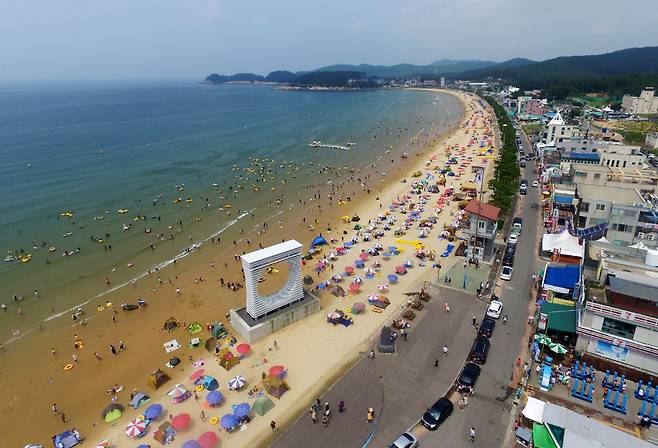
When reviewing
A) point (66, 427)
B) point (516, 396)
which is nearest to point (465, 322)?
point (516, 396)

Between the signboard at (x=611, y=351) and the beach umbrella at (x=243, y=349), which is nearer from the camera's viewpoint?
the signboard at (x=611, y=351)

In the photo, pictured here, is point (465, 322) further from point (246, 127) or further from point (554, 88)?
point (554, 88)

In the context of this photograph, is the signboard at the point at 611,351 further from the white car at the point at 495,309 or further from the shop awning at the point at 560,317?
the white car at the point at 495,309

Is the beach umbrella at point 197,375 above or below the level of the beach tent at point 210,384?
below

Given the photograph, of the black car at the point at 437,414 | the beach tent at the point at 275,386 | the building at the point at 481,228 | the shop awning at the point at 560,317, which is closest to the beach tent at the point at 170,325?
the beach tent at the point at 275,386

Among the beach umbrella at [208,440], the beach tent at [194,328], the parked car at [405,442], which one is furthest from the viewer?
the beach tent at [194,328]

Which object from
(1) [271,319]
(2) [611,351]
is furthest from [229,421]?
(2) [611,351]

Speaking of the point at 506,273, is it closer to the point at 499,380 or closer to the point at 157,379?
the point at 499,380

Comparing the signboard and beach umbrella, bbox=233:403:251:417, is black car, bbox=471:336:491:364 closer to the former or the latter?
the signboard
